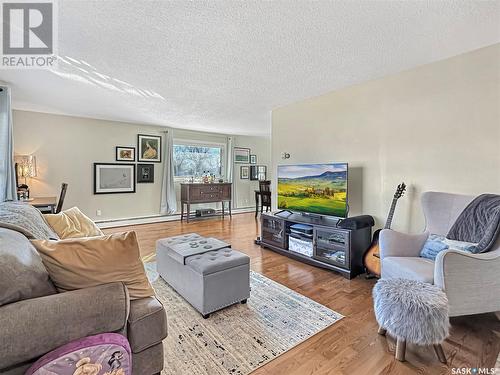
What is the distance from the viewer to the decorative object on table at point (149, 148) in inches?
230

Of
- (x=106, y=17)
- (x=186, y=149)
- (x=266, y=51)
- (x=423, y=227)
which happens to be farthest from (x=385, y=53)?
(x=186, y=149)

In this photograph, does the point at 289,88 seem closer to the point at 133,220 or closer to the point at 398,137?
the point at 398,137

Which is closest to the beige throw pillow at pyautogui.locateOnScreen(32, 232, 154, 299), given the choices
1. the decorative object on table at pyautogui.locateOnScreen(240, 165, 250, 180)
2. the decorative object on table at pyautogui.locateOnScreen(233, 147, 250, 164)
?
the decorative object on table at pyautogui.locateOnScreen(233, 147, 250, 164)

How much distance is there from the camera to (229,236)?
15.4ft

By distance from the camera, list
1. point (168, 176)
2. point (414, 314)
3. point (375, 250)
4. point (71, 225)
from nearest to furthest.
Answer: point (414, 314) < point (71, 225) < point (375, 250) < point (168, 176)

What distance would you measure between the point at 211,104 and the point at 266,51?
1947 mm

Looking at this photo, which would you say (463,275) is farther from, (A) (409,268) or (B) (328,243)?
(B) (328,243)

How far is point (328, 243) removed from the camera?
3078mm

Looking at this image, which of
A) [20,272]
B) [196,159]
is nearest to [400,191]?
[20,272]

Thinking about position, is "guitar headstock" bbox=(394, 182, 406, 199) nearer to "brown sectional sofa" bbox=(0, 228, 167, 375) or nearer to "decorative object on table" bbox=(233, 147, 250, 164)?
"brown sectional sofa" bbox=(0, 228, 167, 375)

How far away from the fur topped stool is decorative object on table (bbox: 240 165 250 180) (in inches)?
248

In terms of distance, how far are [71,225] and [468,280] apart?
11.2 ft

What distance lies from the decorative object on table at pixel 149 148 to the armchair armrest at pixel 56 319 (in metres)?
5.27

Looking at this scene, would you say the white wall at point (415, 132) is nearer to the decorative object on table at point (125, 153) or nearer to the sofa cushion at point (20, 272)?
the sofa cushion at point (20, 272)
